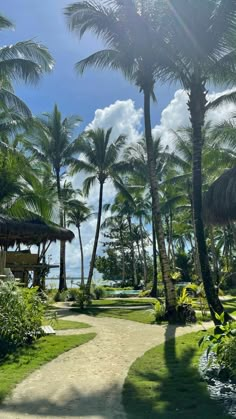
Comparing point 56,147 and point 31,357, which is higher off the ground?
point 56,147

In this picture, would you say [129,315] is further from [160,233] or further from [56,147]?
[56,147]

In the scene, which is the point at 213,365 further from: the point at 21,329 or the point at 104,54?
the point at 104,54

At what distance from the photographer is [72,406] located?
502 cm

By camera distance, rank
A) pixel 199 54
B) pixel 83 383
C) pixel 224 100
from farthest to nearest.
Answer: pixel 224 100, pixel 199 54, pixel 83 383

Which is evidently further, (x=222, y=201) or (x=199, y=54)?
(x=222, y=201)

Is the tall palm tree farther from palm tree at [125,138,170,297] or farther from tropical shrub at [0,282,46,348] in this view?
palm tree at [125,138,170,297]

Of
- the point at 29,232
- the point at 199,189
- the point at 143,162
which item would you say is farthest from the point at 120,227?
the point at 199,189

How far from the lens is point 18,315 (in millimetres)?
8680

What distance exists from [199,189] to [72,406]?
22.2ft

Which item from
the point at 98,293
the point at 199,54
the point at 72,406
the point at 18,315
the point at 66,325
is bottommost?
the point at 72,406

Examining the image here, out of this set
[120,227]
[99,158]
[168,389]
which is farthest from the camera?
[120,227]

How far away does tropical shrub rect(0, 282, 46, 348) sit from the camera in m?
8.30

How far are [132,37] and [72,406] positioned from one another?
10.7 meters

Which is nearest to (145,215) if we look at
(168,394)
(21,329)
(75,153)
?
(75,153)
